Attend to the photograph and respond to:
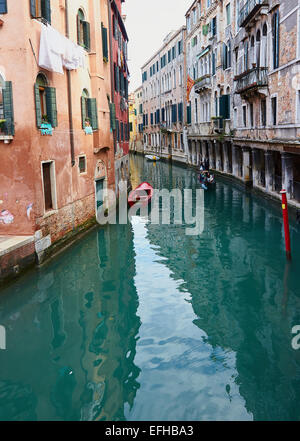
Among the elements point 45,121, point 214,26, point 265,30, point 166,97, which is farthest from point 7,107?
point 166,97

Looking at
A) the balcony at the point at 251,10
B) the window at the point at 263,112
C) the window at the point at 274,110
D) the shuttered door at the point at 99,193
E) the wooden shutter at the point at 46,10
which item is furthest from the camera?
the window at the point at 263,112

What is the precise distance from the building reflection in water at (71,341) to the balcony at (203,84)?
24.2 meters

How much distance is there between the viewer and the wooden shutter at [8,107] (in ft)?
35.2

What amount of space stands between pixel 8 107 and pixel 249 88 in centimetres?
1372

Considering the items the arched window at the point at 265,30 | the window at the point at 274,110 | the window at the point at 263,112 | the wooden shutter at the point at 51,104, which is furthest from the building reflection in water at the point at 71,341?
the arched window at the point at 265,30

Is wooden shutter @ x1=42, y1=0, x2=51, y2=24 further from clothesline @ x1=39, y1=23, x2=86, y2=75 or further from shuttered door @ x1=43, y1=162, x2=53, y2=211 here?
shuttered door @ x1=43, y1=162, x2=53, y2=211

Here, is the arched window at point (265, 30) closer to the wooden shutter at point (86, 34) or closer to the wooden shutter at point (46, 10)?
the wooden shutter at point (86, 34)

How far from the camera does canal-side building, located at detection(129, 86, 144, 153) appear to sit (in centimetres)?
7150

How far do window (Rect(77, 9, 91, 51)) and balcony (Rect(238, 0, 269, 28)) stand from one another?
7.77 metres

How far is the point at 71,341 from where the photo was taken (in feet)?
25.7

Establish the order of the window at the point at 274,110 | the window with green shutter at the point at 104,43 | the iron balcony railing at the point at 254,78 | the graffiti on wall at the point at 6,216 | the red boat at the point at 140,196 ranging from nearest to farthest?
the graffiti on wall at the point at 6,216, the window with green shutter at the point at 104,43, the window at the point at 274,110, the iron balcony railing at the point at 254,78, the red boat at the point at 140,196

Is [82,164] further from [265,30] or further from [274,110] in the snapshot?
[265,30]

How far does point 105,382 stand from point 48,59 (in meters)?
8.46

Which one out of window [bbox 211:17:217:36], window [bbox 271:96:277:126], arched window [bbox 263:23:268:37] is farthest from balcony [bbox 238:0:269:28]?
window [bbox 211:17:217:36]
